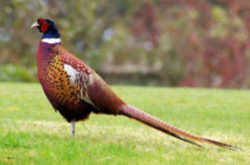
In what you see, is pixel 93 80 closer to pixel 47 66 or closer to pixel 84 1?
pixel 47 66

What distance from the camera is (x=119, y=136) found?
24.2 ft

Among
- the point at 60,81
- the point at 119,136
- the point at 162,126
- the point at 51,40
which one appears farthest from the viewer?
the point at 119,136

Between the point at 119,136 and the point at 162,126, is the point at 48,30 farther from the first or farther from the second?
the point at 162,126

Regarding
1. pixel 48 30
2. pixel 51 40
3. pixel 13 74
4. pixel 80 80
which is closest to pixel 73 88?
pixel 80 80

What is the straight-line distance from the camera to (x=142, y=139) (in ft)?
23.7

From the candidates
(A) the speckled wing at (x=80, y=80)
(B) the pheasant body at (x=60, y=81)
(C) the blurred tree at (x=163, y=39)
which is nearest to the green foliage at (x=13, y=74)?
(C) the blurred tree at (x=163, y=39)

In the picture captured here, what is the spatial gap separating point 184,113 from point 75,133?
3415 millimetres

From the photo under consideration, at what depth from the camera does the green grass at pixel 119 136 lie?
6.11 meters

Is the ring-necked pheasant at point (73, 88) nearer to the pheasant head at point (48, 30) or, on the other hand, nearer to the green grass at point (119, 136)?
the pheasant head at point (48, 30)

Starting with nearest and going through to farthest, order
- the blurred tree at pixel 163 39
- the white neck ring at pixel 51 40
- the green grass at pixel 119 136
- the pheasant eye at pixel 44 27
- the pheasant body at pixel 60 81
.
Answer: the green grass at pixel 119 136
the pheasant body at pixel 60 81
the white neck ring at pixel 51 40
the pheasant eye at pixel 44 27
the blurred tree at pixel 163 39

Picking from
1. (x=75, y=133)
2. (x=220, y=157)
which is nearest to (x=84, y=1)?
(x=75, y=133)

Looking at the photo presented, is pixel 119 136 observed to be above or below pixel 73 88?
below

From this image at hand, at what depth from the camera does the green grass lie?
611cm

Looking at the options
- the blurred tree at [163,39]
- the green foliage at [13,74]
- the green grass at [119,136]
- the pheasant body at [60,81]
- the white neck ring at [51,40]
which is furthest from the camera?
the blurred tree at [163,39]
